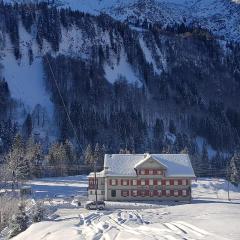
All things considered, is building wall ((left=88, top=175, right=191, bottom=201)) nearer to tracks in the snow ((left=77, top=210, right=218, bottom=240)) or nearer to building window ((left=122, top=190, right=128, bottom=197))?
building window ((left=122, top=190, right=128, bottom=197))

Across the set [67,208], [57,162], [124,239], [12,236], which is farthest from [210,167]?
[124,239]

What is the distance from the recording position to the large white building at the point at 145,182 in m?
86.0

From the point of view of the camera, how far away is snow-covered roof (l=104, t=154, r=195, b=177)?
286ft

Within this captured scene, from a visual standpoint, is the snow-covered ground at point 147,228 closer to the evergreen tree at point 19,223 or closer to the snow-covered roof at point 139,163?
the evergreen tree at point 19,223

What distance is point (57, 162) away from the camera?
116 metres

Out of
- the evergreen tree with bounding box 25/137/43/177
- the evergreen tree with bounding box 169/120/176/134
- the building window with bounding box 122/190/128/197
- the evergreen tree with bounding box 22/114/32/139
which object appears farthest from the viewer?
the evergreen tree with bounding box 169/120/176/134

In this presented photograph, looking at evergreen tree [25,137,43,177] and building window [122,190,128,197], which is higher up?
evergreen tree [25,137,43,177]

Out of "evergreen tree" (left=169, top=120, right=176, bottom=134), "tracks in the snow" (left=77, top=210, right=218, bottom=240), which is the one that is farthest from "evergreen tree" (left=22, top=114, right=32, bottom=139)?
"tracks in the snow" (left=77, top=210, right=218, bottom=240)

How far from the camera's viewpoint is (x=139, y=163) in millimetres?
87500

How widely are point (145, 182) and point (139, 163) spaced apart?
281 cm

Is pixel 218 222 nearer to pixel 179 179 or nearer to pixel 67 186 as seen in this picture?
pixel 179 179

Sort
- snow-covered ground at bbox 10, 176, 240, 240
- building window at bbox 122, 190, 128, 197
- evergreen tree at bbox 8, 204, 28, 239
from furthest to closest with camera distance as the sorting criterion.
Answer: building window at bbox 122, 190, 128, 197 < evergreen tree at bbox 8, 204, 28, 239 < snow-covered ground at bbox 10, 176, 240, 240

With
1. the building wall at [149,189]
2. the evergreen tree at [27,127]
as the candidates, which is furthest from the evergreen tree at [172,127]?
the building wall at [149,189]

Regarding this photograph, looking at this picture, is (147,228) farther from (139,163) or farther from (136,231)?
(139,163)
